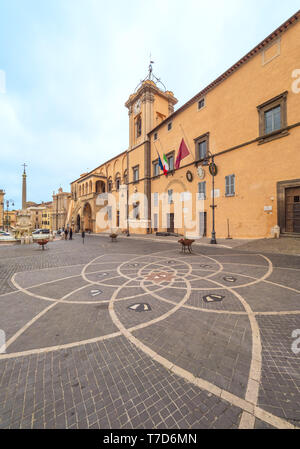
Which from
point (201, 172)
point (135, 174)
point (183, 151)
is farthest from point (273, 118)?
point (135, 174)

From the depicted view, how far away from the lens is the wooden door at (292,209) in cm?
1255

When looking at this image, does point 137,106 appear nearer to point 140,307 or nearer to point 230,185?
point 230,185

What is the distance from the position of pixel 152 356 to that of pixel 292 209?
15.0 m

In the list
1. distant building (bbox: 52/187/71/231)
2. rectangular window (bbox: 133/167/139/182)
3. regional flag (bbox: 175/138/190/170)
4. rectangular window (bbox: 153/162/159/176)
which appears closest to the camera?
regional flag (bbox: 175/138/190/170)

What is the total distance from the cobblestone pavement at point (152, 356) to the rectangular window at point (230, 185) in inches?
499

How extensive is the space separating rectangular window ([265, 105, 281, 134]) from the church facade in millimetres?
73

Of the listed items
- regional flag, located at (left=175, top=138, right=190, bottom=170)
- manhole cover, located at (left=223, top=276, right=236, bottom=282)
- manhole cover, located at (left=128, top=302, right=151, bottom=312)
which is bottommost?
manhole cover, located at (left=128, top=302, right=151, bottom=312)

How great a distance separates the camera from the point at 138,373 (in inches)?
91.4

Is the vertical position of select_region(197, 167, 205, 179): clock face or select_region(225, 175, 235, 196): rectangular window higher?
select_region(197, 167, 205, 179): clock face

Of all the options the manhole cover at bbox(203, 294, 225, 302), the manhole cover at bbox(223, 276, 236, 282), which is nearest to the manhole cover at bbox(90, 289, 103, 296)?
the manhole cover at bbox(203, 294, 225, 302)

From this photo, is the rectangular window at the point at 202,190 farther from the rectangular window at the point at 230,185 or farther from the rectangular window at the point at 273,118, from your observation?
the rectangular window at the point at 273,118

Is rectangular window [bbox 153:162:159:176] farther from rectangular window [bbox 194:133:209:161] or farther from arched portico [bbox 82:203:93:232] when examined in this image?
arched portico [bbox 82:203:93:232]

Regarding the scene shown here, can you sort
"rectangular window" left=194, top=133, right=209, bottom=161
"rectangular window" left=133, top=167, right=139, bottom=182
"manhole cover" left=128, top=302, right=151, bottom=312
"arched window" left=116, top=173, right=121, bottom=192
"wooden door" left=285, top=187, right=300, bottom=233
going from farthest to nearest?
"arched window" left=116, top=173, right=121, bottom=192 → "rectangular window" left=133, top=167, right=139, bottom=182 → "rectangular window" left=194, top=133, right=209, bottom=161 → "wooden door" left=285, top=187, right=300, bottom=233 → "manhole cover" left=128, top=302, right=151, bottom=312

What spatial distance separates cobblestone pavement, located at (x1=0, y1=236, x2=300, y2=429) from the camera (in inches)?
70.8
